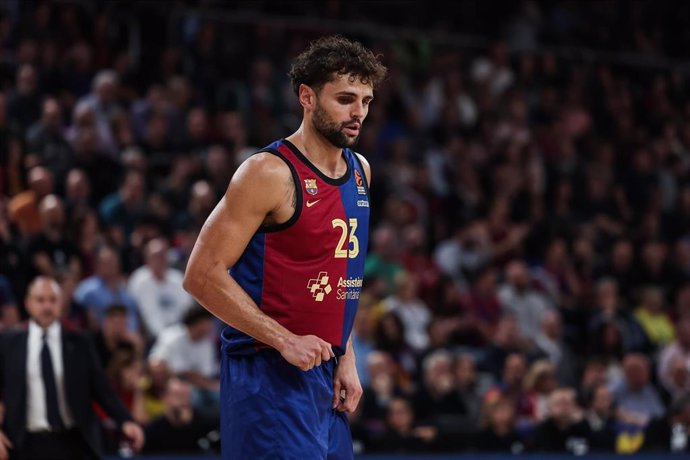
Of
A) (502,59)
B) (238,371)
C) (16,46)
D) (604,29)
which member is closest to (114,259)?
(16,46)

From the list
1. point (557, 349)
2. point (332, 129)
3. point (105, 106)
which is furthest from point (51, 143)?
point (332, 129)

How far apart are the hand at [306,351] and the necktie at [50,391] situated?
3.69 metres

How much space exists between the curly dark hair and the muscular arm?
420mm

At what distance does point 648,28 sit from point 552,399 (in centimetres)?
984

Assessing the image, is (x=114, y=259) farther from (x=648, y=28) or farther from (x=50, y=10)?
(x=648, y=28)

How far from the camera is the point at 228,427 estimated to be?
16.5ft

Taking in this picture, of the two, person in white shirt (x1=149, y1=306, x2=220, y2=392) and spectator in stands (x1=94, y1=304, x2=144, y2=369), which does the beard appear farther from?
person in white shirt (x1=149, y1=306, x2=220, y2=392)

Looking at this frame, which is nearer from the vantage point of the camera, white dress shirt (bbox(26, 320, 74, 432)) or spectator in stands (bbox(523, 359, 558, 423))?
white dress shirt (bbox(26, 320, 74, 432))

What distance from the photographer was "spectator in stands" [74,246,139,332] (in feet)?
37.2

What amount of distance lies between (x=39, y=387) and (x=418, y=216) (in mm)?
7316

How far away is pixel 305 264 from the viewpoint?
5039mm

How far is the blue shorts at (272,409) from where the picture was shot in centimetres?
493

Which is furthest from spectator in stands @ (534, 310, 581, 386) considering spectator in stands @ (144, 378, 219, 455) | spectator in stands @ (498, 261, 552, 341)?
spectator in stands @ (144, 378, 219, 455)

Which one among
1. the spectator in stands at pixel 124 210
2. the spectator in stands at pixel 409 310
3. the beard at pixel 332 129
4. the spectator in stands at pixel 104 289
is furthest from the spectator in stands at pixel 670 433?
the beard at pixel 332 129
